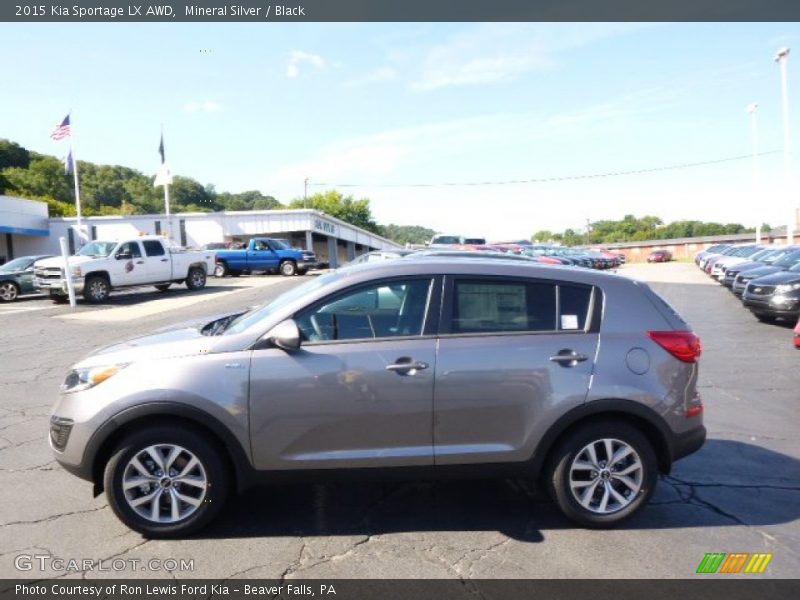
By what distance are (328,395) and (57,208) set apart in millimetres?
68699

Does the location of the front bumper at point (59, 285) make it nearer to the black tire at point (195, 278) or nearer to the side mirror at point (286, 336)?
the black tire at point (195, 278)

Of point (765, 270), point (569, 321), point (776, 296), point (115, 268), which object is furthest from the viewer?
point (115, 268)

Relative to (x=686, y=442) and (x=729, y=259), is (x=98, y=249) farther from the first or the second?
(x=729, y=259)

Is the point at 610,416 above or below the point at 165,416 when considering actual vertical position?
below

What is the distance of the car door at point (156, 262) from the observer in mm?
21031

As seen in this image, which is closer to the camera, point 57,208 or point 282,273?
point 282,273

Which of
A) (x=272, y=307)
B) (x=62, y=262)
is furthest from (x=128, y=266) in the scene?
(x=272, y=307)

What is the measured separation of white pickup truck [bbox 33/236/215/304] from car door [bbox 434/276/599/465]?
17.8m

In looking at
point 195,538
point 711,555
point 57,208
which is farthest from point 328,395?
point 57,208

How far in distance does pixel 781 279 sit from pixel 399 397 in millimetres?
12675

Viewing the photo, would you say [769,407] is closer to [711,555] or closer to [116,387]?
[711,555]

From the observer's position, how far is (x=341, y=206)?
318 feet

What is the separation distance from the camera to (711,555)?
377cm

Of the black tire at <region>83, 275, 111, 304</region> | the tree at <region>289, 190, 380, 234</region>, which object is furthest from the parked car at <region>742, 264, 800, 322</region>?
the tree at <region>289, 190, 380, 234</region>
